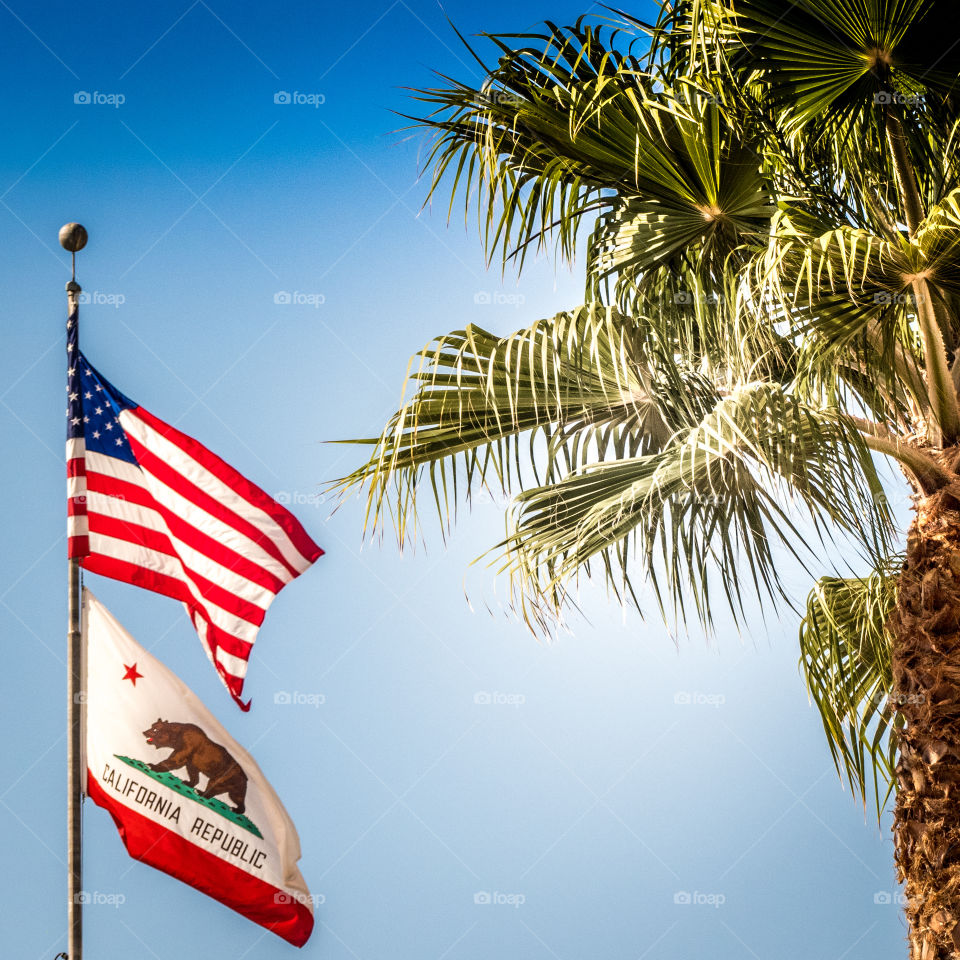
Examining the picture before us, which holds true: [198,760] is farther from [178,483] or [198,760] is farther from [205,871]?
[178,483]

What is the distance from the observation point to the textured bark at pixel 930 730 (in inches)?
136

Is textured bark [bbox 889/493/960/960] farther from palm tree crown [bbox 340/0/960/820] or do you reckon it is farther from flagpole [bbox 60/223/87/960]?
flagpole [bbox 60/223/87/960]

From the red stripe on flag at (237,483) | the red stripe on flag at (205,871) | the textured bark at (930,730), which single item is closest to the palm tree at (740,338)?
the textured bark at (930,730)

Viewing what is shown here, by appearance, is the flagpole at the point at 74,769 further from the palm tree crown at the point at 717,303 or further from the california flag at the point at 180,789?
the palm tree crown at the point at 717,303

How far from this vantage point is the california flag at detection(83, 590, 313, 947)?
4312mm

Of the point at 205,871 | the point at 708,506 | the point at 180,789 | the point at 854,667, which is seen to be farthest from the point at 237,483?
the point at 854,667

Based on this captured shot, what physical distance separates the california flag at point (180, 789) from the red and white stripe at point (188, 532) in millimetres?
268

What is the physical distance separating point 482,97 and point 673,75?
0.75 m

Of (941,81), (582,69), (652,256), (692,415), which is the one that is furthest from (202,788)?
(941,81)

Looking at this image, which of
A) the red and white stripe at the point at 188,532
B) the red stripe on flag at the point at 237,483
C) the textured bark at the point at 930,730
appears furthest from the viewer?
the red stripe on flag at the point at 237,483

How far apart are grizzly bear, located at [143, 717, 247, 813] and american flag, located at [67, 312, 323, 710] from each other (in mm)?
296

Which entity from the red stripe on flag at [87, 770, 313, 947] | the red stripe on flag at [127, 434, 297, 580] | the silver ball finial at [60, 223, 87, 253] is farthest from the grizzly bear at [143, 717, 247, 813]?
the silver ball finial at [60, 223, 87, 253]

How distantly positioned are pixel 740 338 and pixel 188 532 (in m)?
2.46

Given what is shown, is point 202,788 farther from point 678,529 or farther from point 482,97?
point 482,97
